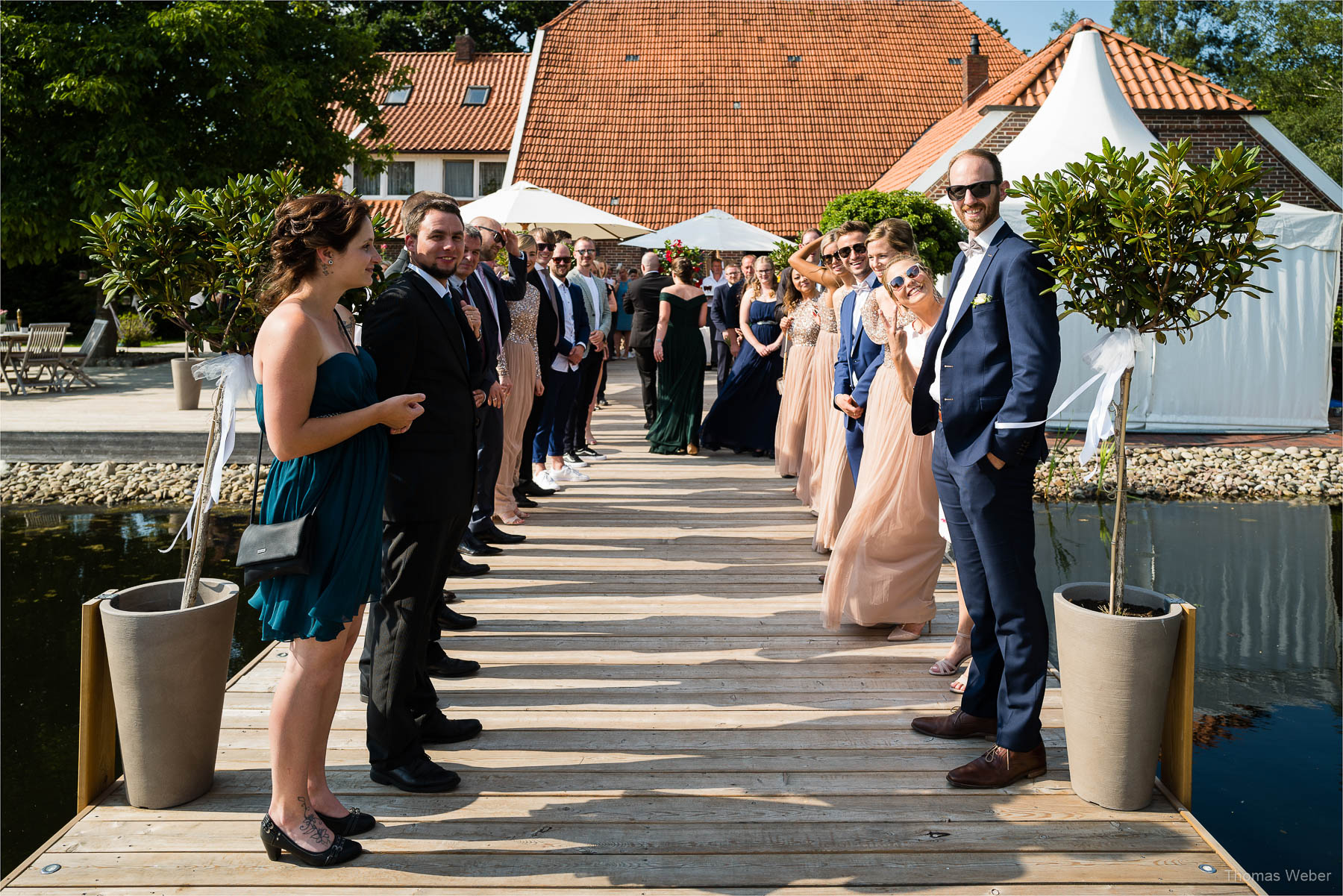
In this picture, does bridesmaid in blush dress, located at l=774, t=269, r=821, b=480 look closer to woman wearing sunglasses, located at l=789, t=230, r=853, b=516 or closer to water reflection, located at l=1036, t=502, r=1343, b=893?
woman wearing sunglasses, located at l=789, t=230, r=853, b=516

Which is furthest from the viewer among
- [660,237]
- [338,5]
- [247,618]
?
[338,5]

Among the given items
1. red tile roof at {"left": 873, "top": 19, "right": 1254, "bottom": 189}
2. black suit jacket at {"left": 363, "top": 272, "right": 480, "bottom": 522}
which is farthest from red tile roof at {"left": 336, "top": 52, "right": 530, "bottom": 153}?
black suit jacket at {"left": 363, "top": 272, "right": 480, "bottom": 522}

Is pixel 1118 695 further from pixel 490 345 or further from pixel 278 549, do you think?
pixel 490 345

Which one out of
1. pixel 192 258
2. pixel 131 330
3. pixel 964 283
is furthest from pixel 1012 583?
pixel 131 330

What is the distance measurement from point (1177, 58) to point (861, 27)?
26.9 metres

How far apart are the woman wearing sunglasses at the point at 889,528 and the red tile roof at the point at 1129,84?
44.2ft

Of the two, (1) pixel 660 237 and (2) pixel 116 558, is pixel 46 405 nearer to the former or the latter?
(2) pixel 116 558

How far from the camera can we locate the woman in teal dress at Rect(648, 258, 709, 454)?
1077cm

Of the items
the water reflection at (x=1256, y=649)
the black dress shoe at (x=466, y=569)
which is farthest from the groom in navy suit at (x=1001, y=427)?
the black dress shoe at (x=466, y=569)

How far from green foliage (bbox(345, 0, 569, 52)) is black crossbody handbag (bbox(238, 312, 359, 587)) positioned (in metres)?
44.7

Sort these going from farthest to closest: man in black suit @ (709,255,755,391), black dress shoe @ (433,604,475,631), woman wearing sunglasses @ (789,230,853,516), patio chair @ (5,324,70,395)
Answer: patio chair @ (5,324,70,395), man in black suit @ (709,255,755,391), woman wearing sunglasses @ (789,230,853,516), black dress shoe @ (433,604,475,631)

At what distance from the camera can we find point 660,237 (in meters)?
14.4

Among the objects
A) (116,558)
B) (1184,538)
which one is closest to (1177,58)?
(1184,538)

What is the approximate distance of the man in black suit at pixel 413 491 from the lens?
11.5 ft
